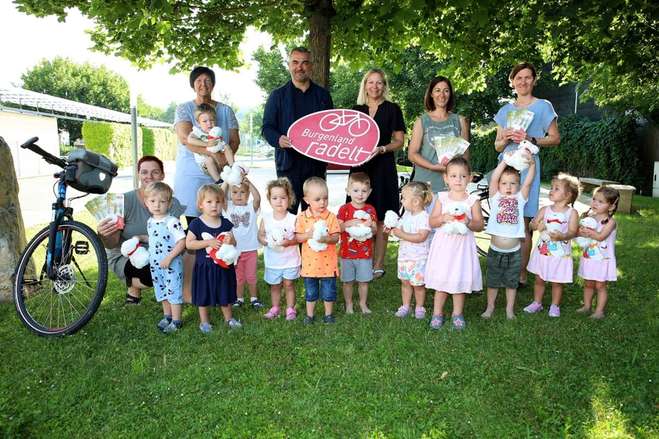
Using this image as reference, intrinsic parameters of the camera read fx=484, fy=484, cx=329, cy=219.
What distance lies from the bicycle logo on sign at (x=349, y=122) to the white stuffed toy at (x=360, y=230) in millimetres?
950

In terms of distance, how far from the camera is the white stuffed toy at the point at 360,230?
4.26 metres

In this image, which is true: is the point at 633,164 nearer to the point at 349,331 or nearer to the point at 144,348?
the point at 349,331

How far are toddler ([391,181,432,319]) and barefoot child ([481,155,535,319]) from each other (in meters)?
0.63

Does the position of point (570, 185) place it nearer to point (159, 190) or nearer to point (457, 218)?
point (457, 218)

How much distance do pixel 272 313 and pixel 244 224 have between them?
896 millimetres

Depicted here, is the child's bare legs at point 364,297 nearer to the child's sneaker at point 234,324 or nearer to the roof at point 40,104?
the child's sneaker at point 234,324

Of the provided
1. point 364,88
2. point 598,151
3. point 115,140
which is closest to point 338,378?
point 364,88

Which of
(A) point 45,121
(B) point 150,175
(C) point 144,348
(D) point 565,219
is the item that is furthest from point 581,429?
(A) point 45,121

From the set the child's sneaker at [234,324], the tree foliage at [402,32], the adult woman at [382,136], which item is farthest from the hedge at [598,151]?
the child's sneaker at [234,324]

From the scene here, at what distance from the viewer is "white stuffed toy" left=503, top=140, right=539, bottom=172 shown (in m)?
4.25

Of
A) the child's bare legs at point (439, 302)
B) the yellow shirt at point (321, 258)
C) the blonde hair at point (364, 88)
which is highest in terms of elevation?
the blonde hair at point (364, 88)

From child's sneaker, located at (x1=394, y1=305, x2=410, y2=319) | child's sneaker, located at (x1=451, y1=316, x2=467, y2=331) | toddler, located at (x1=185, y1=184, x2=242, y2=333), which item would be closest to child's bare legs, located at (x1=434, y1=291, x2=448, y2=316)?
child's sneaker, located at (x1=451, y1=316, x2=467, y2=331)

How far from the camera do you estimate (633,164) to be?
17.0m

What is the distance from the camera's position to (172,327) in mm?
4242
